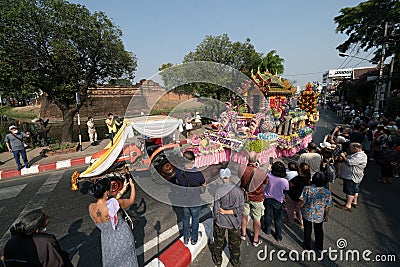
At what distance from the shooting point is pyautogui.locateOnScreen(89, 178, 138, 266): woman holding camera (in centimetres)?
215

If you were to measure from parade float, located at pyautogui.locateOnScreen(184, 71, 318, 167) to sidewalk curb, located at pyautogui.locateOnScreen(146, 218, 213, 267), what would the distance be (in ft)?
10.8

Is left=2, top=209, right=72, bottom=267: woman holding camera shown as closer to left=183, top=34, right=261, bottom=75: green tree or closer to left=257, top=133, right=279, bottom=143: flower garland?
left=257, top=133, right=279, bottom=143: flower garland

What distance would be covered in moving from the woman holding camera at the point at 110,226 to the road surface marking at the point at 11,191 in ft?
16.2

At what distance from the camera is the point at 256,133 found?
764 cm

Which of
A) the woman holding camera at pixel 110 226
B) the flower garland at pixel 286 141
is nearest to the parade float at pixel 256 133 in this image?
the flower garland at pixel 286 141

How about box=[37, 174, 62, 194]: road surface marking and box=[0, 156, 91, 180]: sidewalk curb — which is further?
box=[0, 156, 91, 180]: sidewalk curb

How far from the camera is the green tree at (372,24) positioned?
45.7ft

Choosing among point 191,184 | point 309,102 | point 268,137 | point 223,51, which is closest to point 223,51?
point 223,51

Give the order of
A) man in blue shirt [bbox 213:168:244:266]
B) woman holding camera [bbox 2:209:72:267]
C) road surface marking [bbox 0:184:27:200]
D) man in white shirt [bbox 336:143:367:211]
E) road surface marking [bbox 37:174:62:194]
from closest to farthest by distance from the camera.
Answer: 1. woman holding camera [bbox 2:209:72:267]
2. man in blue shirt [bbox 213:168:244:266]
3. man in white shirt [bbox 336:143:367:211]
4. road surface marking [bbox 0:184:27:200]
5. road surface marking [bbox 37:174:62:194]

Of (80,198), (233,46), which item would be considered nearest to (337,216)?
(80,198)

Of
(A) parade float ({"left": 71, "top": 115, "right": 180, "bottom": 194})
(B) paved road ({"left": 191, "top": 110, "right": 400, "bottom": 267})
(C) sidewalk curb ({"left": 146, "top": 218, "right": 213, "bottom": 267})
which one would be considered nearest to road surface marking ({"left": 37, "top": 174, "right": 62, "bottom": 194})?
(A) parade float ({"left": 71, "top": 115, "right": 180, "bottom": 194})

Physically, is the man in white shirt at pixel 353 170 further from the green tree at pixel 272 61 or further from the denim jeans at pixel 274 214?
the green tree at pixel 272 61

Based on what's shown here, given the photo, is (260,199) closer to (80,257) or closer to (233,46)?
(80,257)

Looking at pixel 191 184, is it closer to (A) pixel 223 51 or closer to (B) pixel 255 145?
(B) pixel 255 145
